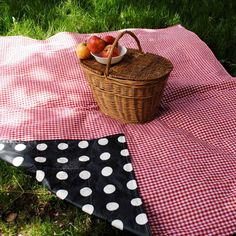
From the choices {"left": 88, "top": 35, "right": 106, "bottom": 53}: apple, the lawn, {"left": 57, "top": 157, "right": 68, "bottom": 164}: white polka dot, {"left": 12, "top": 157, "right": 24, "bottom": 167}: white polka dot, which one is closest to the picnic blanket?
{"left": 12, "top": 157, "right": 24, "bottom": 167}: white polka dot

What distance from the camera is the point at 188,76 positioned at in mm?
3000

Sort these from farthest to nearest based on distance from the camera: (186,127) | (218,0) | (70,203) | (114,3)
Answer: (218,0) → (114,3) → (186,127) → (70,203)

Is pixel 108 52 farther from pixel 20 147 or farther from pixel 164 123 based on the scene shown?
pixel 20 147

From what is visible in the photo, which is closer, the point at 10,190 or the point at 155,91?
the point at 10,190

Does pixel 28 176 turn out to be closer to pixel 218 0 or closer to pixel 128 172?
pixel 128 172

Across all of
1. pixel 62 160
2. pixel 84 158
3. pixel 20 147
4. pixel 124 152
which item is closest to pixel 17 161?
pixel 20 147

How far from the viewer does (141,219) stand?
6.29ft

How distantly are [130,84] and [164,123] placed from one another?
38 centimetres

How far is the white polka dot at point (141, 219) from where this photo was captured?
6.25 feet

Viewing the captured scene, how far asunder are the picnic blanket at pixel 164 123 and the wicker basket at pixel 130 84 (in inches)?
3.1

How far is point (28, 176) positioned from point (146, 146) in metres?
0.62

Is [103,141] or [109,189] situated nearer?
[109,189]

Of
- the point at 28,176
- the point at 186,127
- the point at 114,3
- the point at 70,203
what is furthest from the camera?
the point at 114,3

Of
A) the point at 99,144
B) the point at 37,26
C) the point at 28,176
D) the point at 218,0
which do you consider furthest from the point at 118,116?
the point at 218,0
